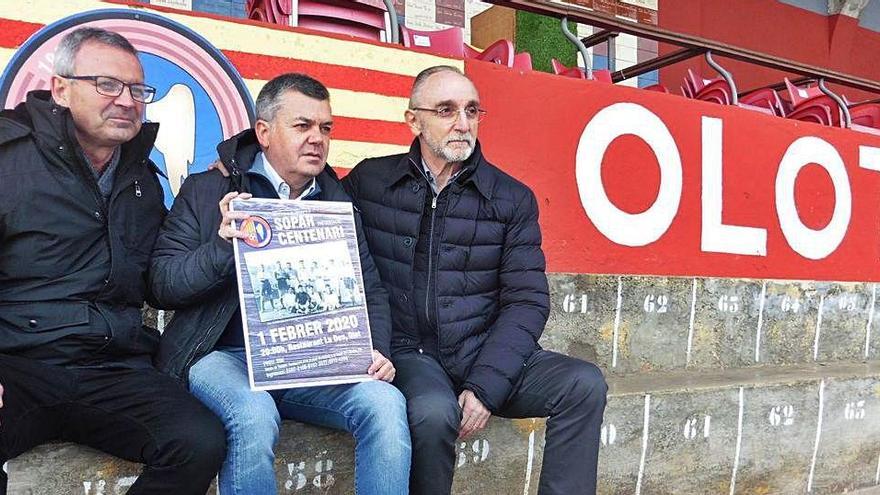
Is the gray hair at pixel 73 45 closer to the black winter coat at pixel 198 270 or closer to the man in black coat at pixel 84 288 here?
the man in black coat at pixel 84 288

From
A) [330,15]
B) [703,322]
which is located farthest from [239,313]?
[703,322]

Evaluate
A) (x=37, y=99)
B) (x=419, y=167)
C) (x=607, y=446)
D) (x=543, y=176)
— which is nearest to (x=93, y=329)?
(x=37, y=99)

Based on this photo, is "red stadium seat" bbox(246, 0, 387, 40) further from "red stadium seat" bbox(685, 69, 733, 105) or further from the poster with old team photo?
"red stadium seat" bbox(685, 69, 733, 105)

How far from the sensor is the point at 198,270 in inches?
75.8

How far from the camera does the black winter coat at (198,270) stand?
1.93m

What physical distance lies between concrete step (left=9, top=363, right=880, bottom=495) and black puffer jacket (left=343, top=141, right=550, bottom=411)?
41cm

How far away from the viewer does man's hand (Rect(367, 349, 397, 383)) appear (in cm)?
204

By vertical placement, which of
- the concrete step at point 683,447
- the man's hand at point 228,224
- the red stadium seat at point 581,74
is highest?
the red stadium seat at point 581,74

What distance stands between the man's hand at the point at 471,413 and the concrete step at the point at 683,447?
35 centimetres

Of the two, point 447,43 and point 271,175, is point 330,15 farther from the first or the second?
point 271,175

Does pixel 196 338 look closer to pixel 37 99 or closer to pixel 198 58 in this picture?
pixel 37 99

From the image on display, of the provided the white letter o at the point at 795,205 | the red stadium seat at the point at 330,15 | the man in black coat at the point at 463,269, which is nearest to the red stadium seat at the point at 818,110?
the white letter o at the point at 795,205

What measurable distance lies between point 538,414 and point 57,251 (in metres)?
1.36

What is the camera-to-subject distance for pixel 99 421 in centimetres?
181
